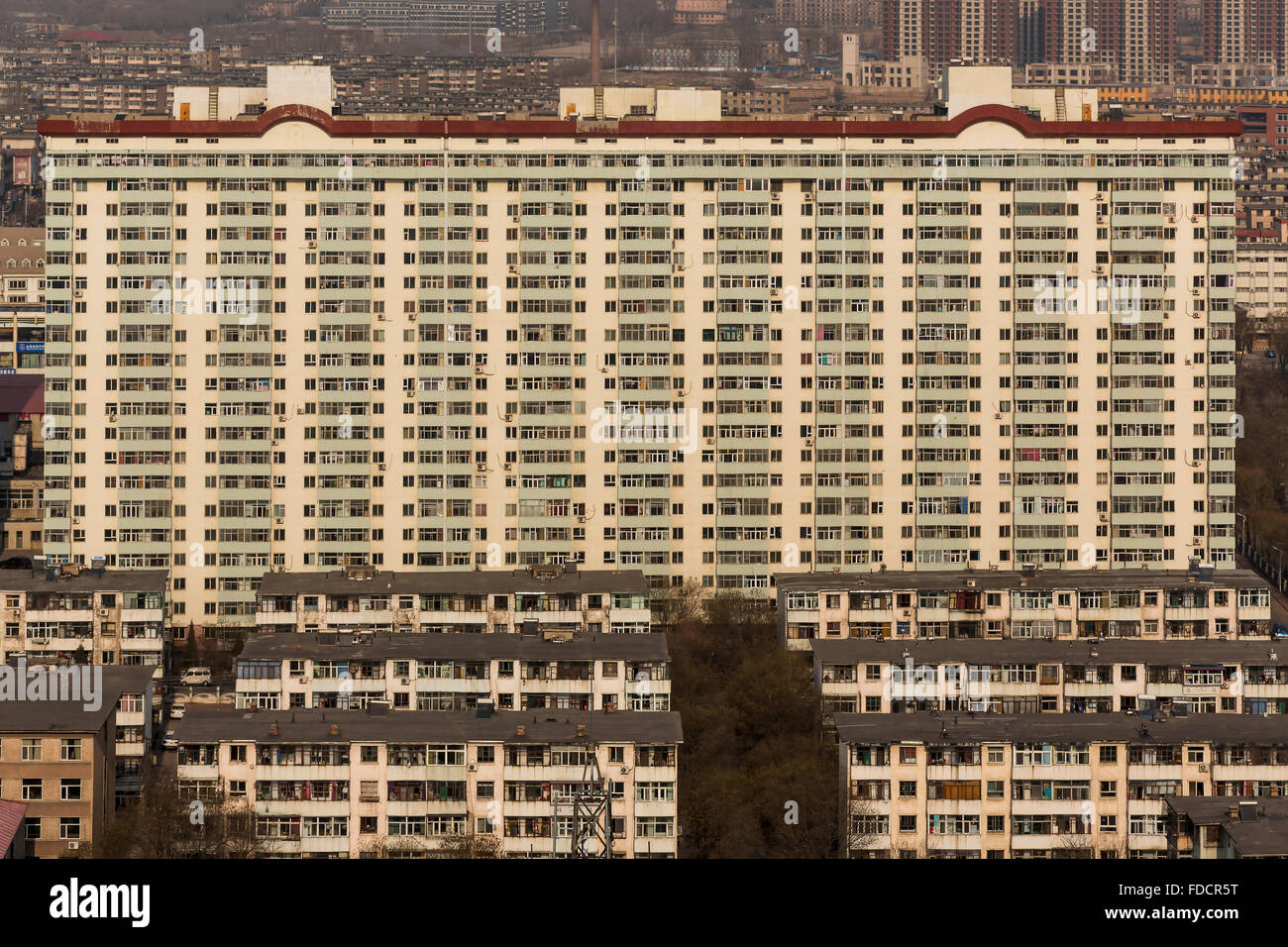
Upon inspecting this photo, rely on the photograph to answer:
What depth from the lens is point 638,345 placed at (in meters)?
79.8

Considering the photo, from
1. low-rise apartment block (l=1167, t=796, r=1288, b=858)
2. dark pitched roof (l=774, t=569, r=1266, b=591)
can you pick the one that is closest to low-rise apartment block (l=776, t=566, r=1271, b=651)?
dark pitched roof (l=774, t=569, r=1266, b=591)

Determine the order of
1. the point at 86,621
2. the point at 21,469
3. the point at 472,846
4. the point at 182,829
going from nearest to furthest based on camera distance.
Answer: the point at 182,829, the point at 472,846, the point at 86,621, the point at 21,469

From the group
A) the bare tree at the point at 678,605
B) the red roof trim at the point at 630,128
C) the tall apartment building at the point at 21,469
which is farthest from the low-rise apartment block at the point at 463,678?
the tall apartment building at the point at 21,469

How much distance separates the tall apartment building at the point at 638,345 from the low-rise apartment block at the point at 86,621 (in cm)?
950

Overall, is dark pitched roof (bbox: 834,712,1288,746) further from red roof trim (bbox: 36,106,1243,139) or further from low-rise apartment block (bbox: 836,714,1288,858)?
red roof trim (bbox: 36,106,1243,139)

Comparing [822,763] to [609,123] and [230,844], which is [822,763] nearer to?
[230,844]

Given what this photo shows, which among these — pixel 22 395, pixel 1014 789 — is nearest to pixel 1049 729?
pixel 1014 789

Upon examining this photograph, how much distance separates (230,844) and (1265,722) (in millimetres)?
23634

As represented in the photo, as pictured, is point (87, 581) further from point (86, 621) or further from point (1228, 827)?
point (1228, 827)

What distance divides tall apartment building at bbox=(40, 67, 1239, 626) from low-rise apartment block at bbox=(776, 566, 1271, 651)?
908 cm

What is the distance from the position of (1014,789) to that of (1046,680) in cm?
1201

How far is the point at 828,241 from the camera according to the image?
261 feet
